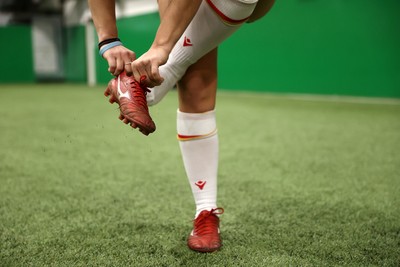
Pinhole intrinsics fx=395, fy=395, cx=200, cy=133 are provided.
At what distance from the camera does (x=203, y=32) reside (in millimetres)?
847

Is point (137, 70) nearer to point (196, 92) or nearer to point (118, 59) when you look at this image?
point (118, 59)

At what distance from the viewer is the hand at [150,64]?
73cm

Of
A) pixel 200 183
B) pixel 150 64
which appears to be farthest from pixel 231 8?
pixel 200 183

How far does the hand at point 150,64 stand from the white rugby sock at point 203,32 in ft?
0.40

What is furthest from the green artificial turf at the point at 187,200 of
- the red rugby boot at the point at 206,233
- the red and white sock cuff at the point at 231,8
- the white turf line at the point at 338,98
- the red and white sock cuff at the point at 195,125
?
the white turf line at the point at 338,98

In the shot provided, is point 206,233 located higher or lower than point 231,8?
lower

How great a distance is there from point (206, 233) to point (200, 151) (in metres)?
0.20

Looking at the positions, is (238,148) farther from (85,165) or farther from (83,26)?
(83,26)

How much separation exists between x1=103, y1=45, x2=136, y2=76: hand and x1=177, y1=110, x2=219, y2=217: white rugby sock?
9.4 inches

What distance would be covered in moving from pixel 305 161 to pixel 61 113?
2661mm

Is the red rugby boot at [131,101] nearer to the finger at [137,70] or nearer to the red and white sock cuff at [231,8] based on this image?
the finger at [137,70]

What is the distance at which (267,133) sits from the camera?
262 centimetres

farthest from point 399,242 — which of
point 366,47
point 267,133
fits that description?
point 366,47

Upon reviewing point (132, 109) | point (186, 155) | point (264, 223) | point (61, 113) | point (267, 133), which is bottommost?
point (61, 113)
